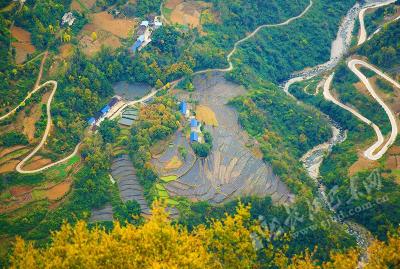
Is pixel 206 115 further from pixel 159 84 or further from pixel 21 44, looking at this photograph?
pixel 21 44

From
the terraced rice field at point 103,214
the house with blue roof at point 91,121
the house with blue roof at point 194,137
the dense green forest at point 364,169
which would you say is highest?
the dense green forest at point 364,169

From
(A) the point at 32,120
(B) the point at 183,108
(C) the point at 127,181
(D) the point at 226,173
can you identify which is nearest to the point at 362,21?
(B) the point at 183,108

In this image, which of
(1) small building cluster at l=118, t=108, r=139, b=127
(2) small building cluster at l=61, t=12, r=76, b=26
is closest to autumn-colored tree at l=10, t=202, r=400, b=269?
(1) small building cluster at l=118, t=108, r=139, b=127

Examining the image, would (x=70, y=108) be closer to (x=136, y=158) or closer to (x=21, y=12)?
(x=136, y=158)

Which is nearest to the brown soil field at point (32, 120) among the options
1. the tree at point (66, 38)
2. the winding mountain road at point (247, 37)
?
the tree at point (66, 38)

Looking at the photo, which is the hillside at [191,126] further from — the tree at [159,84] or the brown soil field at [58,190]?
the tree at [159,84]

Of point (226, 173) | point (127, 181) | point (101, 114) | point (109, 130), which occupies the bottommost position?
point (127, 181)
